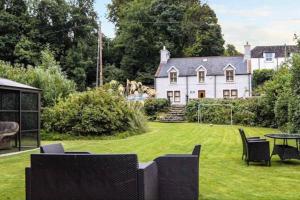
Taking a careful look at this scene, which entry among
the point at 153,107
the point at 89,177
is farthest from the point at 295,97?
the point at 153,107

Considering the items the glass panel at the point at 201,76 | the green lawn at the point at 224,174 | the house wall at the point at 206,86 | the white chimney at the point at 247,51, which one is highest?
the white chimney at the point at 247,51

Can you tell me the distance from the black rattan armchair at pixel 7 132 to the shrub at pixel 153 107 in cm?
1925

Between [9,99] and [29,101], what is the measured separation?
85cm

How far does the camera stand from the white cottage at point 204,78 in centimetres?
3853

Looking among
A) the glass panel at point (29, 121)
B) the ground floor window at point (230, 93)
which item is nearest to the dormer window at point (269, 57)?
the ground floor window at point (230, 93)

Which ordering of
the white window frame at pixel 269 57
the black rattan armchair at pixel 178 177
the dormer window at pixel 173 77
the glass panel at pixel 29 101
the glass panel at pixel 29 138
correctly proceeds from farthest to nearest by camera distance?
the white window frame at pixel 269 57, the dormer window at pixel 173 77, the glass panel at pixel 29 101, the glass panel at pixel 29 138, the black rattan armchair at pixel 178 177

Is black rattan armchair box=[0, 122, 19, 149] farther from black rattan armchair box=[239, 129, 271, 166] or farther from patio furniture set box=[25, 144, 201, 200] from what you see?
patio furniture set box=[25, 144, 201, 200]

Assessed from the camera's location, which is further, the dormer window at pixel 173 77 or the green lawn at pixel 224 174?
the dormer window at pixel 173 77

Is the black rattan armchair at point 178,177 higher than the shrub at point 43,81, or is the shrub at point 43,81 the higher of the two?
the shrub at point 43,81

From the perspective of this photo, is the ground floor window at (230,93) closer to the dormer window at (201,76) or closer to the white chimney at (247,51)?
the dormer window at (201,76)

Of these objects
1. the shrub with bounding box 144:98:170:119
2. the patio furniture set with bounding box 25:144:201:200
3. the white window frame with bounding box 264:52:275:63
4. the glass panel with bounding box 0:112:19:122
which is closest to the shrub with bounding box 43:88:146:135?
the glass panel with bounding box 0:112:19:122

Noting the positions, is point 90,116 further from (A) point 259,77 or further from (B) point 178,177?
(A) point 259,77

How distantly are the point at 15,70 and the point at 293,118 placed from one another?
49.5ft

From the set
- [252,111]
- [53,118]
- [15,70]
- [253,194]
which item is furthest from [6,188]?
[252,111]
